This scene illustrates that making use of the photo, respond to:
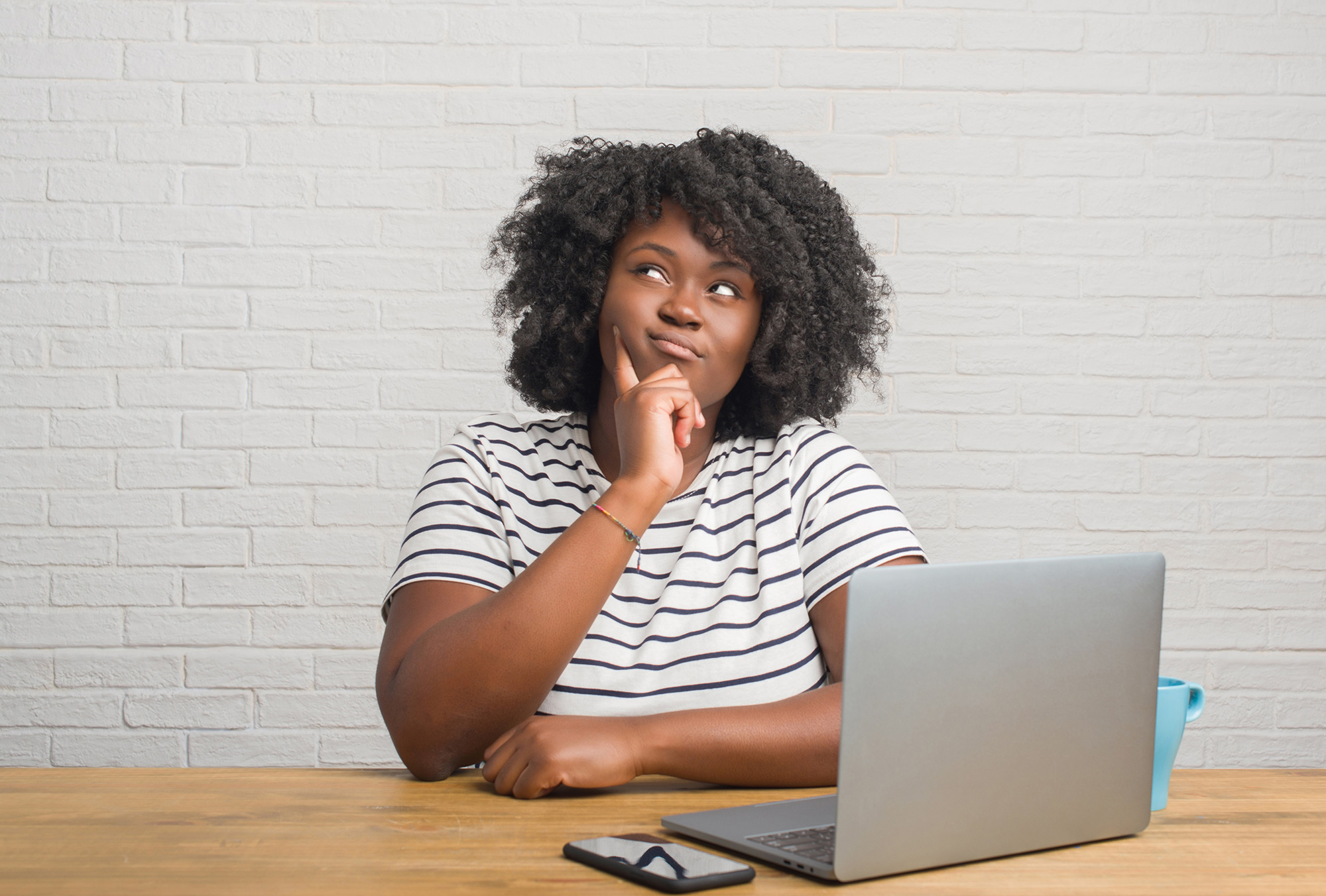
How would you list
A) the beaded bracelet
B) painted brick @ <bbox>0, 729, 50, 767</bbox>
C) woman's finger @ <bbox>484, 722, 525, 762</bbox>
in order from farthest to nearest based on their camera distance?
painted brick @ <bbox>0, 729, 50, 767</bbox> → the beaded bracelet → woman's finger @ <bbox>484, 722, 525, 762</bbox>

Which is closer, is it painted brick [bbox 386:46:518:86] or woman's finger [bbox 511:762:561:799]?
woman's finger [bbox 511:762:561:799]

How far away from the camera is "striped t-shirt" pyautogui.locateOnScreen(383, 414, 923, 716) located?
125 centimetres

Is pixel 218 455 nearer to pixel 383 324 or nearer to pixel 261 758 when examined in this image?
pixel 383 324

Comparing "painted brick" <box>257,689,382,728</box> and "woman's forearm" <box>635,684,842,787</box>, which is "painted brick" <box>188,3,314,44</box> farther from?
"woman's forearm" <box>635,684,842,787</box>

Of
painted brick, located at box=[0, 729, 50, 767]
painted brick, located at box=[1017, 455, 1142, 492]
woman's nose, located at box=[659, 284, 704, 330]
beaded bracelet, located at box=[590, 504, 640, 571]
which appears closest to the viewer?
beaded bracelet, located at box=[590, 504, 640, 571]

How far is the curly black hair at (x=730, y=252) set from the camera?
145 centimetres

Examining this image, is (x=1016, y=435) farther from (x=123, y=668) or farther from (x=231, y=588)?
(x=123, y=668)

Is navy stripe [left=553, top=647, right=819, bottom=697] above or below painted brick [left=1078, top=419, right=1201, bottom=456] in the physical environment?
below

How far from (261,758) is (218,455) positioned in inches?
24.4

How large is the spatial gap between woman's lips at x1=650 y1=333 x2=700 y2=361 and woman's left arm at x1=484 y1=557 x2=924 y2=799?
48 cm

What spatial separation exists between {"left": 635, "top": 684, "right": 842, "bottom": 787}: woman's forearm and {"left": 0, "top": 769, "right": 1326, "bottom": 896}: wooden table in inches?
0.8

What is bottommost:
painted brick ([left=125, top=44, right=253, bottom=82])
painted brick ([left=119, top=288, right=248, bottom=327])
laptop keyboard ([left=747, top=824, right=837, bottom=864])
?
laptop keyboard ([left=747, top=824, right=837, bottom=864])

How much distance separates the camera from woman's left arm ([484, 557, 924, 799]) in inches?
37.3

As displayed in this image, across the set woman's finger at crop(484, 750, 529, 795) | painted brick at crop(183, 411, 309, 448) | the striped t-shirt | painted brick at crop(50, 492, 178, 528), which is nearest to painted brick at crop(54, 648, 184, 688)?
painted brick at crop(50, 492, 178, 528)
